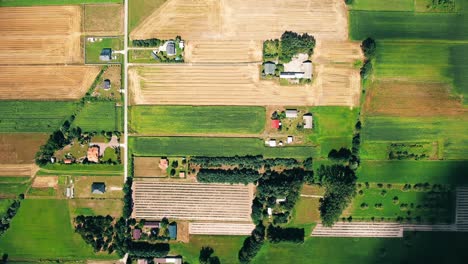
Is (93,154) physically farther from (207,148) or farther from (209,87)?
(209,87)

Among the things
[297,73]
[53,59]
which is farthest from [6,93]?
[297,73]

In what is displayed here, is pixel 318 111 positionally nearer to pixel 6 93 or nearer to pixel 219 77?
pixel 219 77

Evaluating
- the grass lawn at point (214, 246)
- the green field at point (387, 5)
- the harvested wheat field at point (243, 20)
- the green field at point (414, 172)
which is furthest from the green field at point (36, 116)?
the green field at point (387, 5)

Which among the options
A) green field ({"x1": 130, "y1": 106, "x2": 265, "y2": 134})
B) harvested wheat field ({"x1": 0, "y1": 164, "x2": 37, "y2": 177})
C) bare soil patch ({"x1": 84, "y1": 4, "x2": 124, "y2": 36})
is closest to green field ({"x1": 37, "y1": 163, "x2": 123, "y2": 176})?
harvested wheat field ({"x1": 0, "y1": 164, "x2": 37, "y2": 177})

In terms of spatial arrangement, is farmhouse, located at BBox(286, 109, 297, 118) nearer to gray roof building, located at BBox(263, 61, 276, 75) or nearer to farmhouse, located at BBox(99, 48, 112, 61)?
gray roof building, located at BBox(263, 61, 276, 75)

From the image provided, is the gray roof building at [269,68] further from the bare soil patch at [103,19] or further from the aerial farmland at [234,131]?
the bare soil patch at [103,19]

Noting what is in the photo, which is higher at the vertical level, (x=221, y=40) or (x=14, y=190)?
(x=221, y=40)

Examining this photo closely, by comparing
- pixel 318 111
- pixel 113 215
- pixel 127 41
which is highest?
pixel 127 41
